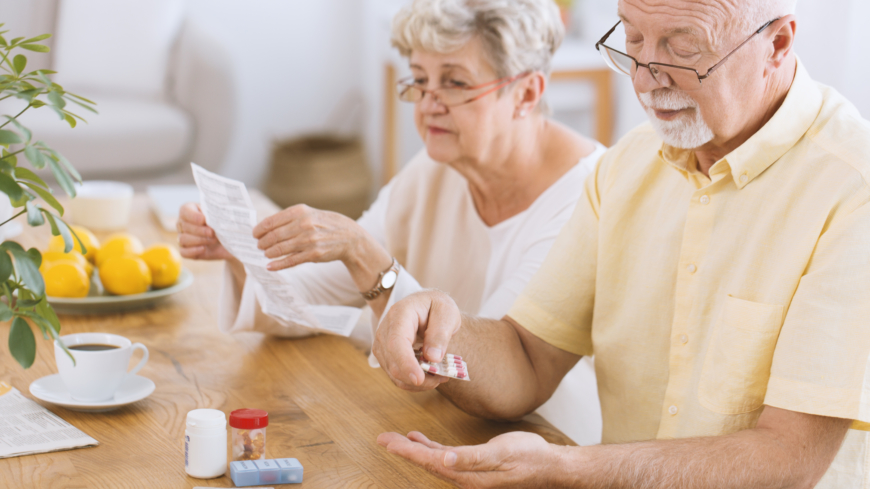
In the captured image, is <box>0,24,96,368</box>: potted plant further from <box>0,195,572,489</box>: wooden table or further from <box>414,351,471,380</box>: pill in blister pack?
<box>414,351,471,380</box>: pill in blister pack

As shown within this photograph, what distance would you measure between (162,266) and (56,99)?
721 millimetres

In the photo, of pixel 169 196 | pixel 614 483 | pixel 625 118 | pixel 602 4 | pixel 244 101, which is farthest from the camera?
pixel 244 101

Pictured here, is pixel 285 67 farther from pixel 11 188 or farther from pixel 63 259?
pixel 11 188

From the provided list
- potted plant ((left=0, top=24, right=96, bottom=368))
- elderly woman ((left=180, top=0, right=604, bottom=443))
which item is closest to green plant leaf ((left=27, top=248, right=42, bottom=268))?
potted plant ((left=0, top=24, right=96, bottom=368))

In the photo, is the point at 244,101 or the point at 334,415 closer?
the point at 334,415

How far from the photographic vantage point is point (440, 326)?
3.57ft

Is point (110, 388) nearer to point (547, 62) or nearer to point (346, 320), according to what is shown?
point (346, 320)

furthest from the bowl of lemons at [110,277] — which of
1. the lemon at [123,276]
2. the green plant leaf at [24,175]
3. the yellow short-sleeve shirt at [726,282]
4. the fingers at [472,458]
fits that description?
the fingers at [472,458]

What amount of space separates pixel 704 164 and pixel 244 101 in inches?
155

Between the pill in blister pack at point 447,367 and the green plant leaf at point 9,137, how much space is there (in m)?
0.50

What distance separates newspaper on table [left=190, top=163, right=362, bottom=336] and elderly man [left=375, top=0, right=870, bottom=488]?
0.26 meters

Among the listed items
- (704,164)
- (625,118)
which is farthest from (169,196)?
(625,118)

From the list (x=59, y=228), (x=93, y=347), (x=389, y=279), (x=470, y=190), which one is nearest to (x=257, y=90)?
(x=470, y=190)

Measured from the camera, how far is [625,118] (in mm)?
3848
